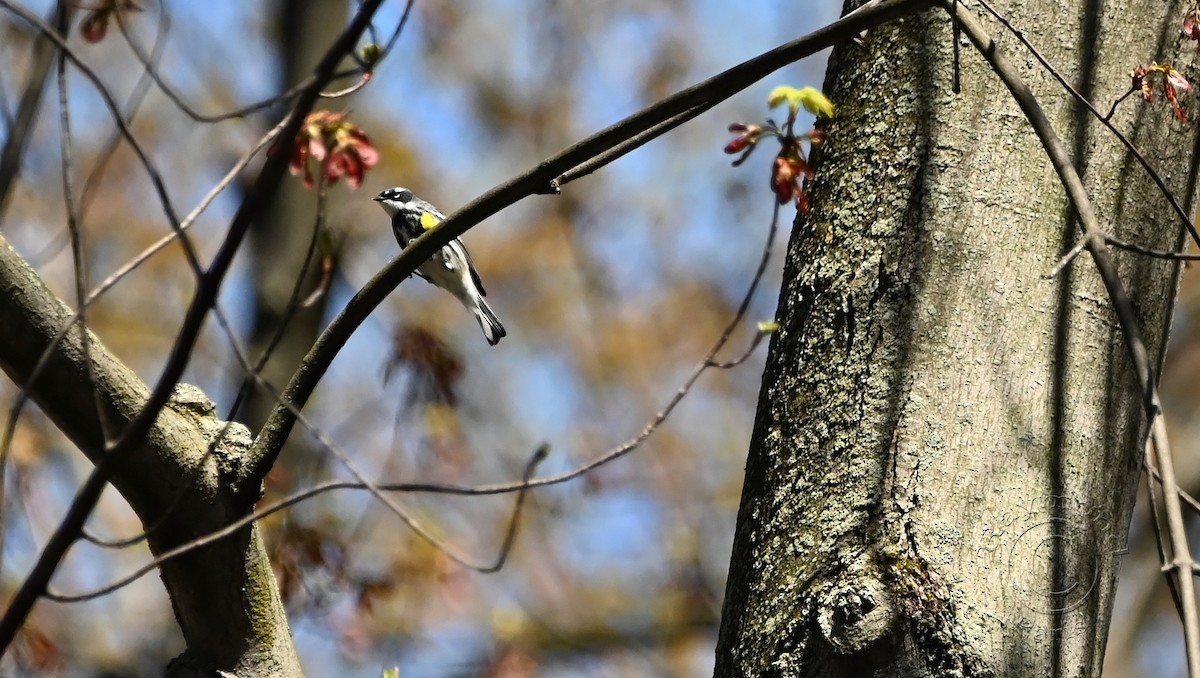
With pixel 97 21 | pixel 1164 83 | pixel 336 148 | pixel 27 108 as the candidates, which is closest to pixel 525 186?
pixel 1164 83

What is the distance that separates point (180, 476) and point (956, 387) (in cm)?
134

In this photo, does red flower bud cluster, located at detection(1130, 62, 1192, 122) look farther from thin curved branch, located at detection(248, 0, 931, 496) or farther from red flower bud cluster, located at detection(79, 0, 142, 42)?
red flower bud cluster, located at detection(79, 0, 142, 42)

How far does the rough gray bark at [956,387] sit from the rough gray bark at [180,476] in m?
0.86

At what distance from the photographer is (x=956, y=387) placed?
182 centimetres

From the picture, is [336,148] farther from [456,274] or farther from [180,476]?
[456,274]

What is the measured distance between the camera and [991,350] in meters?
1.83

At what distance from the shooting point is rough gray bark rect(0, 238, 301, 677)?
1806 millimetres

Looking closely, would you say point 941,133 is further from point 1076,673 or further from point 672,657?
point 672,657

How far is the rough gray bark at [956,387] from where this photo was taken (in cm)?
173

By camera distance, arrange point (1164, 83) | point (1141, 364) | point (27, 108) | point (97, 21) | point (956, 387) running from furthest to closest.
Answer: point (27, 108)
point (97, 21)
point (1164, 83)
point (956, 387)
point (1141, 364)

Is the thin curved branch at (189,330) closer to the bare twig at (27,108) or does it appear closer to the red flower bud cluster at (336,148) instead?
the bare twig at (27,108)

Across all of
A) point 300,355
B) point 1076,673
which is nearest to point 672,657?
point 300,355

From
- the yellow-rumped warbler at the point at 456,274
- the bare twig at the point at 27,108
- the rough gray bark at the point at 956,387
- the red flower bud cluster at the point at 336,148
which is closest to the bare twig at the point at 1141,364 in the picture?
the rough gray bark at the point at 956,387

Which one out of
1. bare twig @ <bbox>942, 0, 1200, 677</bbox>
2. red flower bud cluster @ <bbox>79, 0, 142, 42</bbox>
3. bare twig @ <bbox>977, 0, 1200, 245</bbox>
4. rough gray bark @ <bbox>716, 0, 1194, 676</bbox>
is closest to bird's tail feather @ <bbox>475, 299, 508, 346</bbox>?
red flower bud cluster @ <bbox>79, 0, 142, 42</bbox>
